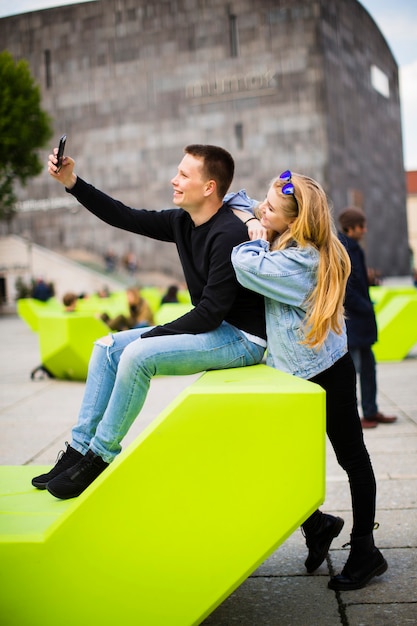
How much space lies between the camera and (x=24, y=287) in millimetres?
41125

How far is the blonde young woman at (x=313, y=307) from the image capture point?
10.3ft

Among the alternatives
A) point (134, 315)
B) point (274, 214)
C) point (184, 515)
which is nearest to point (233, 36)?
point (134, 315)

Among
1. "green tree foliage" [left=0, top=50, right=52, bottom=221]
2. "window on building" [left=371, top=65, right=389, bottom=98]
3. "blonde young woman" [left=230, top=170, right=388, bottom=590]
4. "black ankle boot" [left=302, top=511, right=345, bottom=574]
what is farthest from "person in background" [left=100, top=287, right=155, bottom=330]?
"window on building" [left=371, top=65, right=389, bottom=98]

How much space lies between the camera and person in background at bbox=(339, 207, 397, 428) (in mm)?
6414

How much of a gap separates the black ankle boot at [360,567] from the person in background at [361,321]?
10.4ft

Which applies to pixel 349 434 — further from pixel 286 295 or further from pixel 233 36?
pixel 233 36

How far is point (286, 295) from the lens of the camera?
3137 millimetres

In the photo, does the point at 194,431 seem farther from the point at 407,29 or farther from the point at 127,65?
the point at 127,65

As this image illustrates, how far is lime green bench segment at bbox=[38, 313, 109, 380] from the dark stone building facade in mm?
35341

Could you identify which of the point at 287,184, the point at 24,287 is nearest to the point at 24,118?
the point at 24,287

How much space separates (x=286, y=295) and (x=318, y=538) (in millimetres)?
1191

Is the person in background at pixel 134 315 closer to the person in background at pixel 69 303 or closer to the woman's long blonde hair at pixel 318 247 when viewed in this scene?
the person in background at pixel 69 303

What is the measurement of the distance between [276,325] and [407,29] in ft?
10.5

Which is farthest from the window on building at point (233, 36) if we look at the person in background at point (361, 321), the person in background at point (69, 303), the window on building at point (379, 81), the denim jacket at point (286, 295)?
the denim jacket at point (286, 295)
